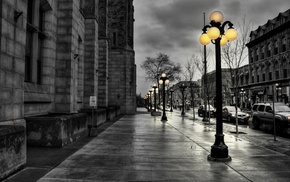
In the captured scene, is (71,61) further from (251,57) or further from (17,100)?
(251,57)

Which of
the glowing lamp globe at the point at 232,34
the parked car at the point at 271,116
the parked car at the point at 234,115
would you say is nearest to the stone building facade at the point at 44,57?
the glowing lamp globe at the point at 232,34

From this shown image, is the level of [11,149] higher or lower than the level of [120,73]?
lower

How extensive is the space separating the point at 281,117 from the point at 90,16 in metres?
14.5

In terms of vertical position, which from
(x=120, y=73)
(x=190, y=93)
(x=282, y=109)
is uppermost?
(x=120, y=73)

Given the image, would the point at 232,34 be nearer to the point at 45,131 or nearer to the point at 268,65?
the point at 45,131

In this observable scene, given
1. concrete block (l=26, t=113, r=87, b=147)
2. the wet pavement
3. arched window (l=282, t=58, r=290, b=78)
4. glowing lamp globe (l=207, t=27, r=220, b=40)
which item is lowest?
the wet pavement

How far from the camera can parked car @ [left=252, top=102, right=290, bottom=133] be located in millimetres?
13773

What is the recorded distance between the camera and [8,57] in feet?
20.6

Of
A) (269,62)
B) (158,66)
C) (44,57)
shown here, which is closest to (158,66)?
(158,66)

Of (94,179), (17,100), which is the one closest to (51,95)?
(17,100)

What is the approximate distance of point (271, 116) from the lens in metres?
15.2

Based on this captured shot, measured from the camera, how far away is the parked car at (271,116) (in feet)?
45.2

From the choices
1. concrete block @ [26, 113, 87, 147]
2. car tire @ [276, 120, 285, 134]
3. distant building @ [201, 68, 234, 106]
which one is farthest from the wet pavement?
distant building @ [201, 68, 234, 106]

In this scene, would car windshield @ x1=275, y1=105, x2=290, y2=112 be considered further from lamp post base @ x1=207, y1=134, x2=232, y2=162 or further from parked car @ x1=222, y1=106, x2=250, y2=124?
lamp post base @ x1=207, y1=134, x2=232, y2=162
